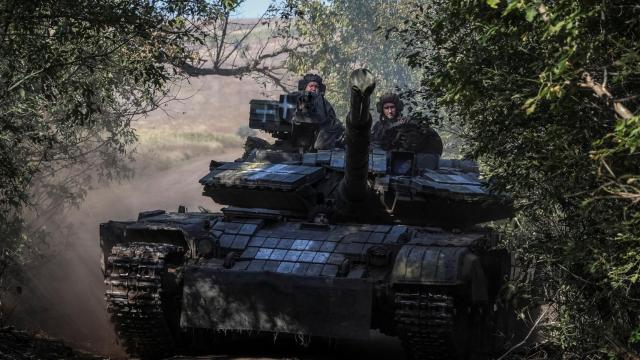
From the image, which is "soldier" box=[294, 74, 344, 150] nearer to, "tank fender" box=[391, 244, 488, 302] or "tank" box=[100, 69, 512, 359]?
"tank" box=[100, 69, 512, 359]

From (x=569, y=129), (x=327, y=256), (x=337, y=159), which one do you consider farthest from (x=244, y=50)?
(x=569, y=129)

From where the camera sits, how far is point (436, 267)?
1159 cm

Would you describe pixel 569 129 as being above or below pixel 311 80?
below

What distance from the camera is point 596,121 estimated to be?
9.70m

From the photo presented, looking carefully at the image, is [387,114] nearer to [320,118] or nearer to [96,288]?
[320,118]

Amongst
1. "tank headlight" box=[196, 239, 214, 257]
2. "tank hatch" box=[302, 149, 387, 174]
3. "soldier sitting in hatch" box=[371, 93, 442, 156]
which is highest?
"soldier sitting in hatch" box=[371, 93, 442, 156]

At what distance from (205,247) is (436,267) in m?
2.91

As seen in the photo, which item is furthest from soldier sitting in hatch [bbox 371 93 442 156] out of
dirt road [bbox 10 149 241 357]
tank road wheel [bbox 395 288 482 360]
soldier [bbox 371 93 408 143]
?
dirt road [bbox 10 149 241 357]

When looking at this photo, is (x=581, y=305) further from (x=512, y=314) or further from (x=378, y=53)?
(x=378, y=53)

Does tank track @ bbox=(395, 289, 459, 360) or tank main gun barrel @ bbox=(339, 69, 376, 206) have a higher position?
tank main gun barrel @ bbox=(339, 69, 376, 206)

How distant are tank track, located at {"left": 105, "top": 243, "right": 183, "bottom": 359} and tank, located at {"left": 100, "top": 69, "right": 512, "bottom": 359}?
15 millimetres

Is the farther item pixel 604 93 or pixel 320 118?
pixel 320 118

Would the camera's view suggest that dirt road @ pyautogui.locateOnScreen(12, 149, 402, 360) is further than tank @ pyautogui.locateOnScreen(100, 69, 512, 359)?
Yes

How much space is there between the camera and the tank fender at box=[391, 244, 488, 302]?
1150 centimetres
